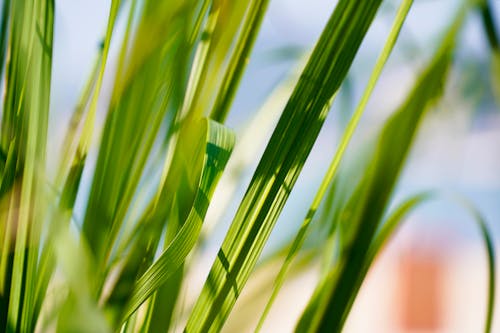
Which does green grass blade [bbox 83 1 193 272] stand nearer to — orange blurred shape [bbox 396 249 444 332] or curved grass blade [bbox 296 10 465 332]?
curved grass blade [bbox 296 10 465 332]

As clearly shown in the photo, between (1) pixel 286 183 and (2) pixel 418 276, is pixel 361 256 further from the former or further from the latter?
(2) pixel 418 276

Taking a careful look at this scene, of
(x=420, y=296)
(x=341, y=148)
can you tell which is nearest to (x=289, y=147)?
(x=341, y=148)

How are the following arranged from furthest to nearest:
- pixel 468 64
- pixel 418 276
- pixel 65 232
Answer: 1. pixel 418 276
2. pixel 468 64
3. pixel 65 232

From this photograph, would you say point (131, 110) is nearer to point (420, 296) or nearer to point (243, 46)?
point (243, 46)

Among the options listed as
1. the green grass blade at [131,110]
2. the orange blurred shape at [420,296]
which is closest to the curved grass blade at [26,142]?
the green grass blade at [131,110]

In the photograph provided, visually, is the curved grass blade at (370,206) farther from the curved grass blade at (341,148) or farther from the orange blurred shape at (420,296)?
the orange blurred shape at (420,296)

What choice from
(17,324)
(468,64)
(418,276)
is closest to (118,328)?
(17,324)
